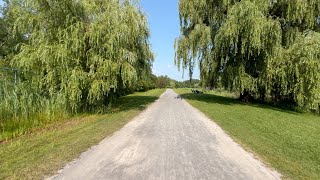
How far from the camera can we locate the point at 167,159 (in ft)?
20.3

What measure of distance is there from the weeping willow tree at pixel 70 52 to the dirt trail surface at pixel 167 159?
5.89 meters

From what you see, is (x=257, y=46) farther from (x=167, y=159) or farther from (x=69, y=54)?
(x=167, y=159)

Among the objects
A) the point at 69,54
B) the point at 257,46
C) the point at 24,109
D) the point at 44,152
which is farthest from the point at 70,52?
the point at 257,46

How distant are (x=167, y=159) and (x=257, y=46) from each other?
1434 centimetres

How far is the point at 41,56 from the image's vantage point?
45.0 ft

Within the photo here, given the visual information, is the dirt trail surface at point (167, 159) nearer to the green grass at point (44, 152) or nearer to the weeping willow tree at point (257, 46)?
the green grass at point (44, 152)

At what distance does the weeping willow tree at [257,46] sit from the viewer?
59.9 feet

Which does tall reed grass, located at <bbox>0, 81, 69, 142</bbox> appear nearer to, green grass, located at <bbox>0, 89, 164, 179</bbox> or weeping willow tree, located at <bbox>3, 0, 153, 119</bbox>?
weeping willow tree, located at <bbox>3, 0, 153, 119</bbox>

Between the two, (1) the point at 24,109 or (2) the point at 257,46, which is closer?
(1) the point at 24,109

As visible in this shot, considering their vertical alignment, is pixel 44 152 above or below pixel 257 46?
below

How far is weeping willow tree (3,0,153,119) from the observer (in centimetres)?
1395

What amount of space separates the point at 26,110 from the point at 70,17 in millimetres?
5308

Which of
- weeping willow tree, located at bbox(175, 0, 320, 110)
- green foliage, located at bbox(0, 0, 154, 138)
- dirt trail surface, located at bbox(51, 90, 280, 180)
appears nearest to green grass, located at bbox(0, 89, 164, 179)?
dirt trail surface, located at bbox(51, 90, 280, 180)

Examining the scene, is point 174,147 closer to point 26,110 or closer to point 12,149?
point 12,149
